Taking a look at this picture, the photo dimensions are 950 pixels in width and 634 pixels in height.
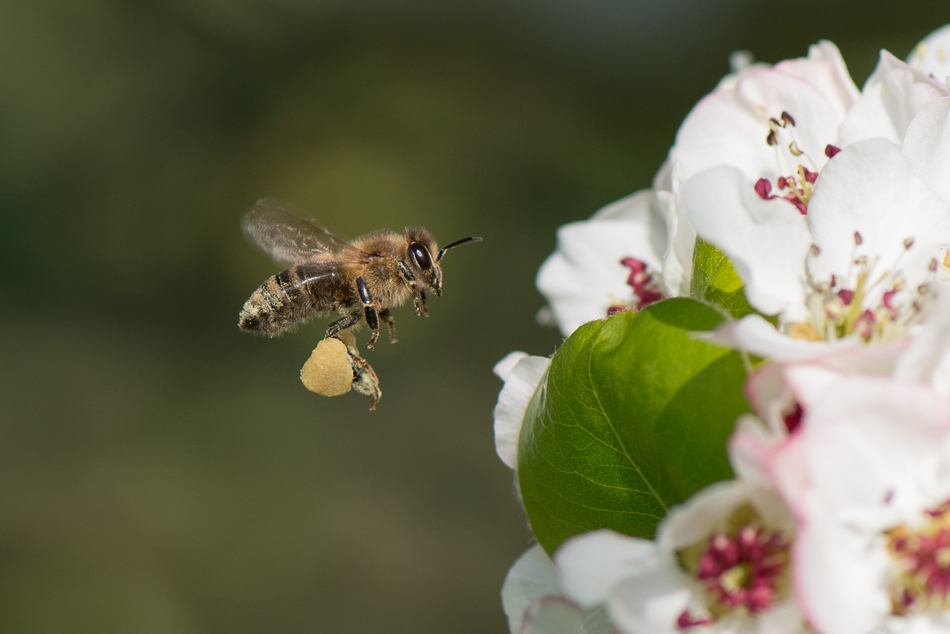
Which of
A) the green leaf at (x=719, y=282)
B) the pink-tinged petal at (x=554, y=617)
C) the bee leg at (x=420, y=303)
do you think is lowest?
the pink-tinged petal at (x=554, y=617)

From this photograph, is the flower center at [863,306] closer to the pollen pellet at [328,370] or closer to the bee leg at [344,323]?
the pollen pellet at [328,370]

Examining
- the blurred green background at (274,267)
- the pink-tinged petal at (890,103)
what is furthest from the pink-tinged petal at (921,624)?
the blurred green background at (274,267)

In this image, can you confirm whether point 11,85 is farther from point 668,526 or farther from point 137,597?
point 668,526

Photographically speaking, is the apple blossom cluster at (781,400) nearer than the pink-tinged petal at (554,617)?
Yes

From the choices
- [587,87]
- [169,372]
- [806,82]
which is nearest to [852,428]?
[806,82]

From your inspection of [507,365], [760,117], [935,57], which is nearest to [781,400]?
[507,365]

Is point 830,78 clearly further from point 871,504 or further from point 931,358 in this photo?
point 871,504
